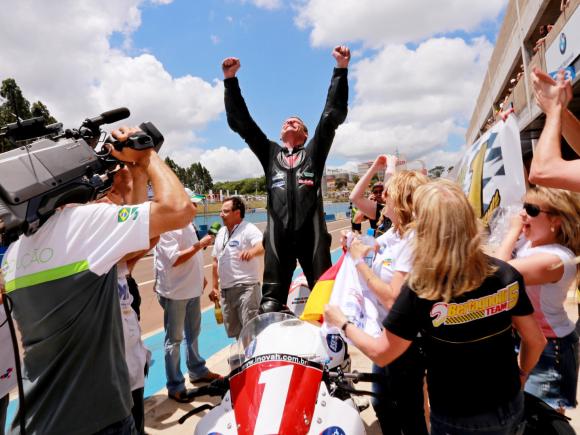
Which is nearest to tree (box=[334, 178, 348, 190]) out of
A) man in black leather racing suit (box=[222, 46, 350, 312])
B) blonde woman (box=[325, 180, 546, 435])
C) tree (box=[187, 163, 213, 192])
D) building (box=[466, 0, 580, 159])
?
tree (box=[187, 163, 213, 192])

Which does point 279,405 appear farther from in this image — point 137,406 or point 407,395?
point 137,406

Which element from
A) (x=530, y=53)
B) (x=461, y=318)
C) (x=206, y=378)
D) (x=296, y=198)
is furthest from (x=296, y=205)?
(x=530, y=53)

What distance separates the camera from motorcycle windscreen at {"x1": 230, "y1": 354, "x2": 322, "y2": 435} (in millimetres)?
1353

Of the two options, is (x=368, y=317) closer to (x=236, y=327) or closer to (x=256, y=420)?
(x=256, y=420)

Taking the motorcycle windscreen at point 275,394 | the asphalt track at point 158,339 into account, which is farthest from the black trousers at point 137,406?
the asphalt track at point 158,339

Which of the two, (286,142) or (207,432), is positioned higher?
(286,142)

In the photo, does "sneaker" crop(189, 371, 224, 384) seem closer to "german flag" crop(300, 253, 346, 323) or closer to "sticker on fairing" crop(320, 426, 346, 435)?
"german flag" crop(300, 253, 346, 323)

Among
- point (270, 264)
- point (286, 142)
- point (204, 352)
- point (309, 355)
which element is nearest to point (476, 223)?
point (309, 355)

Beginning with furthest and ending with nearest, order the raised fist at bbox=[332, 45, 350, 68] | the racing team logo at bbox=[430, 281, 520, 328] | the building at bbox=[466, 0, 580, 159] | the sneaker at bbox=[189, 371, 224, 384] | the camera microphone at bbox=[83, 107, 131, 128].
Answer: the building at bbox=[466, 0, 580, 159] → the sneaker at bbox=[189, 371, 224, 384] → the raised fist at bbox=[332, 45, 350, 68] → the camera microphone at bbox=[83, 107, 131, 128] → the racing team logo at bbox=[430, 281, 520, 328]

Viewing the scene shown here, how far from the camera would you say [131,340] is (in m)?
2.28

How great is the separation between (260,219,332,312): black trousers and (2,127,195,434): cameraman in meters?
1.30

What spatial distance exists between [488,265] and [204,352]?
449 centimetres

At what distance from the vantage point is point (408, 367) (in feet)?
7.45

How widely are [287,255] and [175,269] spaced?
1454mm
